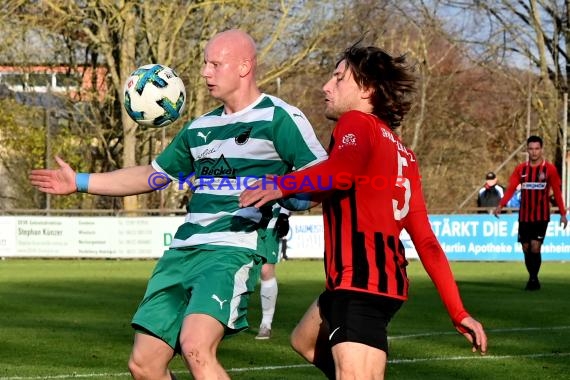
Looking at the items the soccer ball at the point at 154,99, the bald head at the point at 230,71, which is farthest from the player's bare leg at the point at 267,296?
the bald head at the point at 230,71

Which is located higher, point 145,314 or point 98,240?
point 145,314

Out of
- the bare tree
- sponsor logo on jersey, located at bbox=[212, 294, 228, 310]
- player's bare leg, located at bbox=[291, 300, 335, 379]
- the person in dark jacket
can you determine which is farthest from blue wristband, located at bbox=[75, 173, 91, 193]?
the bare tree

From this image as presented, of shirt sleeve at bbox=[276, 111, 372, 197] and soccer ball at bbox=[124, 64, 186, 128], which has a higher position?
soccer ball at bbox=[124, 64, 186, 128]

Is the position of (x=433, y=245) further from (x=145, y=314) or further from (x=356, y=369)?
(x=145, y=314)

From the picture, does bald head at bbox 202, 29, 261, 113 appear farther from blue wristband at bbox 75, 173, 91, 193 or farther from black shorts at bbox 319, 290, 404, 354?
black shorts at bbox 319, 290, 404, 354

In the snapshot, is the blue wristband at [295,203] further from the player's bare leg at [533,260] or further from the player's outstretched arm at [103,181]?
the player's bare leg at [533,260]

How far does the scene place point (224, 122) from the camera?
20.4ft

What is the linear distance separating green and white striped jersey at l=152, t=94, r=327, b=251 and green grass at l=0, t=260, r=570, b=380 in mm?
2903

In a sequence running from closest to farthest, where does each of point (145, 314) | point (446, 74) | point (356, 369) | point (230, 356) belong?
point (356, 369), point (145, 314), point (230, 356), point (446, 74)

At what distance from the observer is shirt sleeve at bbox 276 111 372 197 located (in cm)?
499

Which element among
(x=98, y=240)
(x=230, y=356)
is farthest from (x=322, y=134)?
(x=230, y=356)

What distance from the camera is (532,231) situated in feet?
61.4

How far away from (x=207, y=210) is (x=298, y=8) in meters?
29.7

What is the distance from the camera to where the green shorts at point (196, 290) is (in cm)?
582
